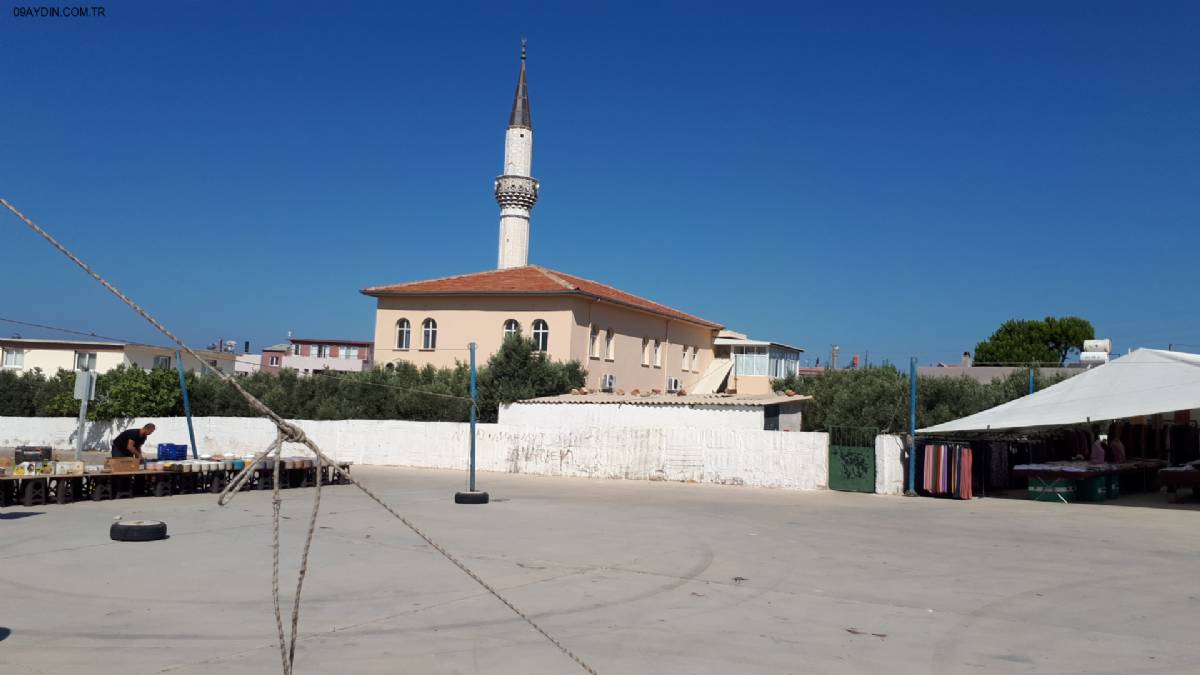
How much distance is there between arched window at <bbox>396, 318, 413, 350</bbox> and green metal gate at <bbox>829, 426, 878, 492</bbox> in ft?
94.7

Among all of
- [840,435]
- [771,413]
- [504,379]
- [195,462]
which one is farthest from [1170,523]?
[504,379]

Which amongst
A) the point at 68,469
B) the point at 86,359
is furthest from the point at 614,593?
the point at 86,359

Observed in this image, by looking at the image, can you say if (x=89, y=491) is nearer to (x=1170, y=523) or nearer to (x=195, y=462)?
(x=195, y=462)

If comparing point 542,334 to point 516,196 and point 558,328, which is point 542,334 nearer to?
point 558,328

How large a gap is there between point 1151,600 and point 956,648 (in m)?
3.76

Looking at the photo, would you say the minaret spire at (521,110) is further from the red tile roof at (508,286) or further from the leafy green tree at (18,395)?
the leafy green tree at (18,395)

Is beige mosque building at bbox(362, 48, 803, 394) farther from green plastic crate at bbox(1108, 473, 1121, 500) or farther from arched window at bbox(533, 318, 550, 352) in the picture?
green plastic crate at bbox(1108, 473, 1121, 500)

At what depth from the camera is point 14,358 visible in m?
68.1

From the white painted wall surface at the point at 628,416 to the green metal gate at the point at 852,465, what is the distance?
149 inches

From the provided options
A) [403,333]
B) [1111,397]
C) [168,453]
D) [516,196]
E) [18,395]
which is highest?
[516,196]

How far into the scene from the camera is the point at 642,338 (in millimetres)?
52562

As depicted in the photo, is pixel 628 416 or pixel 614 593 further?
pixel 628 416

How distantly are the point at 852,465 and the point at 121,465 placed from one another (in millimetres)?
17386

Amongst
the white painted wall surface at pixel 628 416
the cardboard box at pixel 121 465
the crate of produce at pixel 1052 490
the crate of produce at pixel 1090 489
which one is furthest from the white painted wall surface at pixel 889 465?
the cardboard box at pixel 121 465
